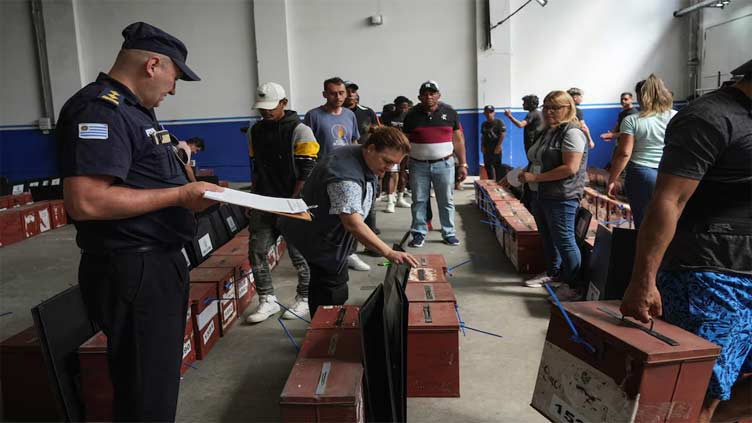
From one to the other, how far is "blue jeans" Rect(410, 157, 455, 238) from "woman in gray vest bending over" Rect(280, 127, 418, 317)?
2106 millimetres

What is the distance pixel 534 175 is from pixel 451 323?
138 cm

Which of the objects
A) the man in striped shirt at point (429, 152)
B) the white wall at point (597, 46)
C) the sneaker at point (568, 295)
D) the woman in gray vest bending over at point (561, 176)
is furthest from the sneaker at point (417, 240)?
the white wall at point (597, 46)

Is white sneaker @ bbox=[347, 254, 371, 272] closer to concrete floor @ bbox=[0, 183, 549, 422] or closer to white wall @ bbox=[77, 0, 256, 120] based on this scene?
concrete floor @ bbox=[0, 183, 549, 422]

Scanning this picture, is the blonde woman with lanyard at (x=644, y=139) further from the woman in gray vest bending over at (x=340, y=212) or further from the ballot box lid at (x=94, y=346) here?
the ballot box lid at (x=94, y=346)

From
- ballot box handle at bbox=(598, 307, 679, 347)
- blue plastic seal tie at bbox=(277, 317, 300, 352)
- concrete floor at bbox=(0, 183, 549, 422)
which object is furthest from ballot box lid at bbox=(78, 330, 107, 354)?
ballot box handle at bbox=(598, 307, 679, 347)

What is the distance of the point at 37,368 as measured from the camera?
2162mm

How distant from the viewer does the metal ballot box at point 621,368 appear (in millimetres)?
1354

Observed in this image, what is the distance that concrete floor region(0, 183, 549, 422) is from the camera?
7.17 ft

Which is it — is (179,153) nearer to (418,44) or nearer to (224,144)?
(418,44)

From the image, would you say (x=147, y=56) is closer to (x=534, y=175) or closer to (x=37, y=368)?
(x=37, y=368)

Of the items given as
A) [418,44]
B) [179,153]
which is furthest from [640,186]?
[418,44]

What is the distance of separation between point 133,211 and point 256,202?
0.31 m

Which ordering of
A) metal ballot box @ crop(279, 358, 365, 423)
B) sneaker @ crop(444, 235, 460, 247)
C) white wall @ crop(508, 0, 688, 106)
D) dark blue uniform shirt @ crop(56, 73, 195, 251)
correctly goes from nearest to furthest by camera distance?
dark blue uniform shirt @ crop(56, 73, 195, 251) < metal ballot box @ crop(279, 358, 365, 423) < sneaker @ crop(444, 235, 460, 247) < white wall @ crop(508, 0, 688, 106)

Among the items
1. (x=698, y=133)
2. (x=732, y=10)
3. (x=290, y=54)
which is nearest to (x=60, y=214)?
(x=290, y=54)
